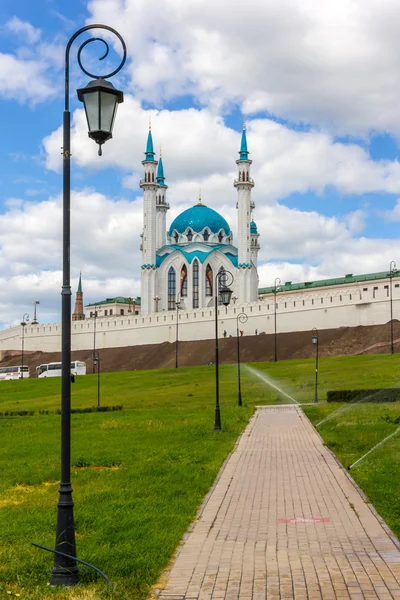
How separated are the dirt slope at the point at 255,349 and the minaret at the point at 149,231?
567 inches

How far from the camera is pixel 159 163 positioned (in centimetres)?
11031

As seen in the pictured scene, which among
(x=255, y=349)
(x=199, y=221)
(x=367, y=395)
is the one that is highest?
(x=199, y=221)

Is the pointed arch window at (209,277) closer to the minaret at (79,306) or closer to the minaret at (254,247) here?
the minaret at (254,247)

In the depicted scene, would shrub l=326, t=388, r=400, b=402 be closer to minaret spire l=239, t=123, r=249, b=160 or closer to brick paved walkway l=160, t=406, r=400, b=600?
brick paved walkway l=160, t=406, r=400, b=600

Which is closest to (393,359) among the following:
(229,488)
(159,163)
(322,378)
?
(322,378)

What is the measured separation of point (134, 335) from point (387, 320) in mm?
33549

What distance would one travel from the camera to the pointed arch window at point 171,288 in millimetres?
100875

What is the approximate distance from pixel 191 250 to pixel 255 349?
36063mm

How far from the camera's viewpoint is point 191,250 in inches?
4035

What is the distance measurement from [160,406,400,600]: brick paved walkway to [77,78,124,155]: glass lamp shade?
4.60m

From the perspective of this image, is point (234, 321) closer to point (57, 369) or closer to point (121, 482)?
point (57, 369)

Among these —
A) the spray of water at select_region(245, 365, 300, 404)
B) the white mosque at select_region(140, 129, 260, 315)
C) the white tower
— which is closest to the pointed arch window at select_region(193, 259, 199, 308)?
the white mosque at select_region(140, 129, 260, 315)

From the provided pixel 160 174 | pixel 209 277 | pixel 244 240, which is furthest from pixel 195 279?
pixel 160 174

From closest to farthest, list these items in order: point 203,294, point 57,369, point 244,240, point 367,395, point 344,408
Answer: point 344,408
point 367,395
point 57,369
point 244,240
point 203,294
